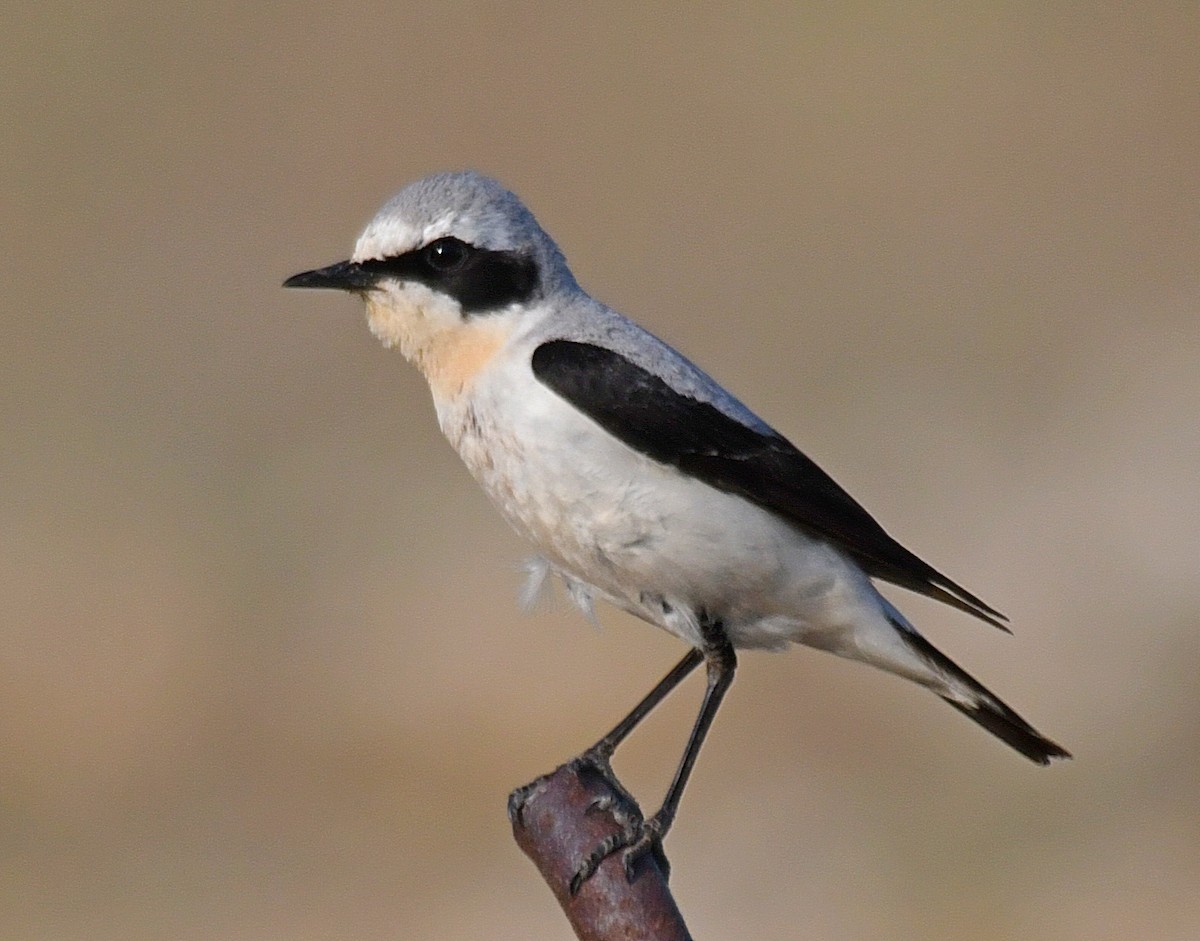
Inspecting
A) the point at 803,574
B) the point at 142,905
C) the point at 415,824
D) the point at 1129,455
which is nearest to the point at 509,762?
the point at 415,824

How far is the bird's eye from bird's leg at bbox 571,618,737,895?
111 centimetres

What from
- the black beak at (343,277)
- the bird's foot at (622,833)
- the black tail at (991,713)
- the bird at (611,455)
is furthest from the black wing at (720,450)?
the bird's foot at (622,833)

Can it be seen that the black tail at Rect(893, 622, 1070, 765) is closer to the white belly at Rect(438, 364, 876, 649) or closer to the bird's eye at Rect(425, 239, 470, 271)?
the white belly at Rect(438, 364, 876, 649)

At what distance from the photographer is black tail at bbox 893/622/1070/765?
17.1 feet

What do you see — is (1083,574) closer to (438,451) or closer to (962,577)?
(962,577)

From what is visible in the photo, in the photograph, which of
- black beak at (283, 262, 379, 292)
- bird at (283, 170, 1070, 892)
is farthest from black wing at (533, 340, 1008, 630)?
black beak at (283, 262, 379, 292)

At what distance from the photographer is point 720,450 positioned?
4773 millimetres

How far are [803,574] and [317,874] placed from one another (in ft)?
Result: 26.3

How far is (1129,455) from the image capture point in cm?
1346

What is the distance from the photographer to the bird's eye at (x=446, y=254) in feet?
15.7

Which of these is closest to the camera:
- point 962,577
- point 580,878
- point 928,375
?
point 580,878

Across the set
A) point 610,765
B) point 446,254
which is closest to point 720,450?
point 446,254

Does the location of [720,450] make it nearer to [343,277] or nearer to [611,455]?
[611,455]

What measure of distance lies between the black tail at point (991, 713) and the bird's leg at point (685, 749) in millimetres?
→ 549
